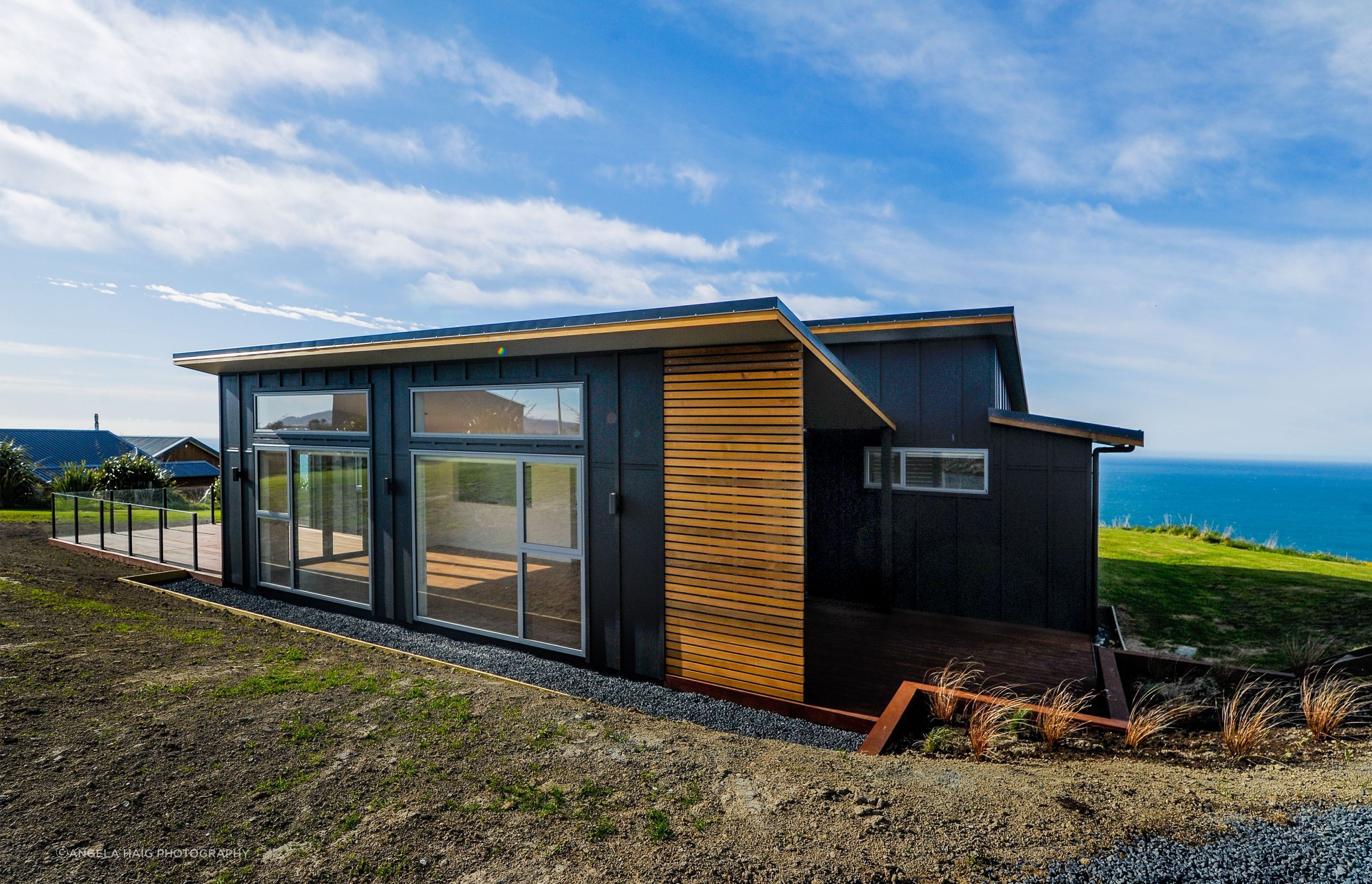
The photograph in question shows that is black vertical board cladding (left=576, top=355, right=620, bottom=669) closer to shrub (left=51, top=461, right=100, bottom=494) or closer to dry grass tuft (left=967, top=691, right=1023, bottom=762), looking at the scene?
dry grass tuft (left=967, top=691, right=1023, bottom=762)

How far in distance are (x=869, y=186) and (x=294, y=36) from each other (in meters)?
8.98

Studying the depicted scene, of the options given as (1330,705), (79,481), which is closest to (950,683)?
(1330,705)

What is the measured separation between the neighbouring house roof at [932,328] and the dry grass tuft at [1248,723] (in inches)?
152

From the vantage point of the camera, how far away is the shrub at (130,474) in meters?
15.4

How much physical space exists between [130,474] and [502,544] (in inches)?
652

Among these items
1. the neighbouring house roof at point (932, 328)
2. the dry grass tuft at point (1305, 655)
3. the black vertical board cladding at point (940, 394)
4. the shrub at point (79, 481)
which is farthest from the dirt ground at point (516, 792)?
the shrub at point (79, 481)

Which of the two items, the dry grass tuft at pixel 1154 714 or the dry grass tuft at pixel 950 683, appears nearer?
the dry grass tuft at pixel 1154 714

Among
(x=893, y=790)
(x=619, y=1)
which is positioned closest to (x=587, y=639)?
(x=893, y=790)

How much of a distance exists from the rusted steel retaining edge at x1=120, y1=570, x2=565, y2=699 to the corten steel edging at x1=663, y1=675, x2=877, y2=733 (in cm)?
95

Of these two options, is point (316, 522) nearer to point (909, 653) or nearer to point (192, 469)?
point (909, 653)

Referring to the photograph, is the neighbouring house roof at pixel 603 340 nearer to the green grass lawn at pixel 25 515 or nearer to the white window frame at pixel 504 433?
the white window frame at pixel 504 433

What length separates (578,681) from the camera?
4824 mm

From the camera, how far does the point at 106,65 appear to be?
6.71 m

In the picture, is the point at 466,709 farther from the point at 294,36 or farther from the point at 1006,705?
the point at 294,36
